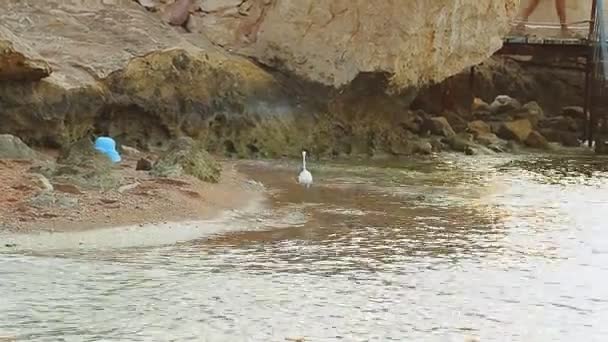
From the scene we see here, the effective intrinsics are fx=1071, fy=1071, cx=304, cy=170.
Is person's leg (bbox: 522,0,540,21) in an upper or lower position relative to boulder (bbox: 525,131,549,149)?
upper

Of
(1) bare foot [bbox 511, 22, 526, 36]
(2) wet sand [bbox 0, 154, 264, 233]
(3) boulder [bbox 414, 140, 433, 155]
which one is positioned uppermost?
(1) bare foot [bbox 511, 22, 526, 36]

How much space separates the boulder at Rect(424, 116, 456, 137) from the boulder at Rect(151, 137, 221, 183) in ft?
34.0

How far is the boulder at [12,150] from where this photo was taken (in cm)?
1433

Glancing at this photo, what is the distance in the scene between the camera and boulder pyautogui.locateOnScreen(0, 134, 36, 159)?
564 inches

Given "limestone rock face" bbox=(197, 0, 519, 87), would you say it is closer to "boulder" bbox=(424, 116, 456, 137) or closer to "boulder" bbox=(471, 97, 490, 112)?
"boulder" bbox=(424, 116, 456, 137)

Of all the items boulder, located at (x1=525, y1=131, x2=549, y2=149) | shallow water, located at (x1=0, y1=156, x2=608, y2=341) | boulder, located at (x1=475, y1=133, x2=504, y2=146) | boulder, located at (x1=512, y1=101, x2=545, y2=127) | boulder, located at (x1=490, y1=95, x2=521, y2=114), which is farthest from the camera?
boulder, located at (x1=490, y1=95, x2=521, y2=114)

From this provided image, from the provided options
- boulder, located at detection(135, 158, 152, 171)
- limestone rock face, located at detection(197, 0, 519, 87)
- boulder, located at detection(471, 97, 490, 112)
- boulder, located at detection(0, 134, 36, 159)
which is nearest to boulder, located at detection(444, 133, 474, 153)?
limestone rock face, located at detection(197, 0, 519, 87)

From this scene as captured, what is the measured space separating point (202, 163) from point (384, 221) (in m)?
2.95

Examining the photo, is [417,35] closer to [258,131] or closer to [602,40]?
[258,131]

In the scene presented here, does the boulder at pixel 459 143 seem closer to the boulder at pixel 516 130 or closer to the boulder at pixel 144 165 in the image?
the boulder at pixel 516 130

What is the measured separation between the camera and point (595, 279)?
30.9 ft

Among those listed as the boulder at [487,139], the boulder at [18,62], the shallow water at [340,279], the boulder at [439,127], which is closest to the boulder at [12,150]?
the boulder at [18,62]

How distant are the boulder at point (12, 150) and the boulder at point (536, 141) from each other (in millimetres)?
14015

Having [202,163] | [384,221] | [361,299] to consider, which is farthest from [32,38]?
[361,299]
